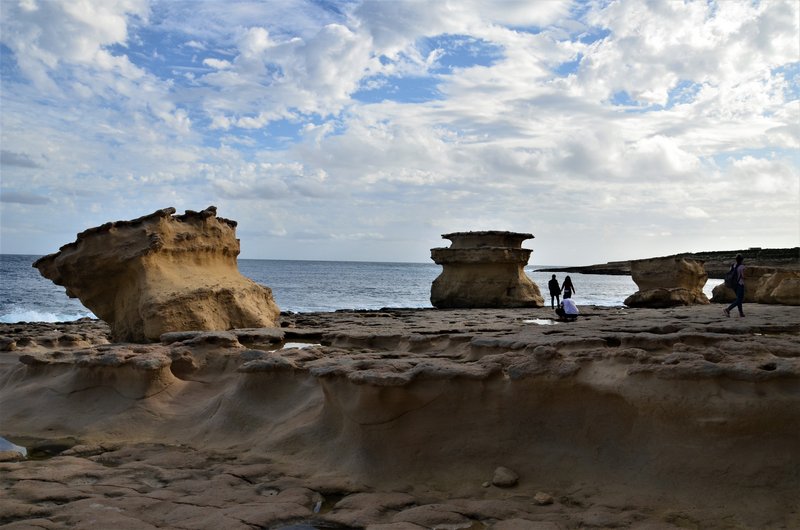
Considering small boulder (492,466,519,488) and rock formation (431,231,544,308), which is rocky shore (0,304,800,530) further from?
rock formation (431,231,544,308)

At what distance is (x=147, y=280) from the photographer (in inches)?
336

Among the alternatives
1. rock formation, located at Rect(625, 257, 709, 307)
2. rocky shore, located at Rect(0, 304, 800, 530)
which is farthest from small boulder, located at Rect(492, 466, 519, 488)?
rock formation, located at Rect(625, 257, 709, 307)

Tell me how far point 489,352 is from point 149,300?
4897 mm

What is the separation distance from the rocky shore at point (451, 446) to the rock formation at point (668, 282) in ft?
35.8

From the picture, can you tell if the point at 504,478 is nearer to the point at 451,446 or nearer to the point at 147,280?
the point at 451,446

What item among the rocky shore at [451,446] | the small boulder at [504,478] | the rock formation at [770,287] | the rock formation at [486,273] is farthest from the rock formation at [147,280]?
the rock formation at [770,287]

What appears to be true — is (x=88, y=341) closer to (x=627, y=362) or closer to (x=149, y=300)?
(x=149, y=300)

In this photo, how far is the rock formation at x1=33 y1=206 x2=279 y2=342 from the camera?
8.30 m

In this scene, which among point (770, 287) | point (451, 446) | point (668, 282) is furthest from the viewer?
point (668, 282)

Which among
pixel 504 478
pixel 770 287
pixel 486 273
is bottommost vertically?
pixel 504 478

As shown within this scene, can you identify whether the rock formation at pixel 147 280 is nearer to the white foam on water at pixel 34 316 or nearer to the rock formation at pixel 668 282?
the rock formation at pixel 668 282

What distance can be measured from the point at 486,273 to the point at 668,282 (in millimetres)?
5028

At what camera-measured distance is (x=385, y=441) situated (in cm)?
410

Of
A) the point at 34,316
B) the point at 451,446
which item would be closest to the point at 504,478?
the point at 451,446
